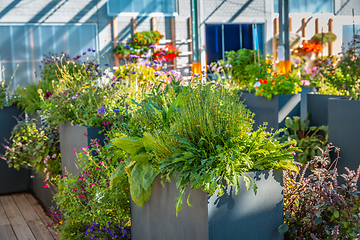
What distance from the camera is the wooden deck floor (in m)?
3.09

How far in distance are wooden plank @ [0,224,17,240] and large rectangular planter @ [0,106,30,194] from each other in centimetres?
108

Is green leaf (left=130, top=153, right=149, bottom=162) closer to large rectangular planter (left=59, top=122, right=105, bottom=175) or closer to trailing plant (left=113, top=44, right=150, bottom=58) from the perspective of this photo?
large rectangular planter (left=59, top=122, right=105, bottom=175)

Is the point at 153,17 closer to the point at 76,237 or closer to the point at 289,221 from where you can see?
the point at 76,237

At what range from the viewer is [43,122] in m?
3.71

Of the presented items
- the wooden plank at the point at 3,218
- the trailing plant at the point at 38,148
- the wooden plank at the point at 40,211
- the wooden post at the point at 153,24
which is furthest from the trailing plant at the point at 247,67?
the wooden post at the point at 153,24

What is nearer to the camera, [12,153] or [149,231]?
[149,231]

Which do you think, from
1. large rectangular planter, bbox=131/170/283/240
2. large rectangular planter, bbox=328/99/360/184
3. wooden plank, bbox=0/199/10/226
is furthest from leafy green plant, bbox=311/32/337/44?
large rectangular planter, bbox=131/170/283/240

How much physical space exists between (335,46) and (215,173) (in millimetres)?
12926

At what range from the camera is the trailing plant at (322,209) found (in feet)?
4.83

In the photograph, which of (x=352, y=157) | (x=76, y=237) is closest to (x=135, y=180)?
(x=76, y=237)

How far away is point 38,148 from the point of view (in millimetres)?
3332

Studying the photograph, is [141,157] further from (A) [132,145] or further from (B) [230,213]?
(B) [230,213]

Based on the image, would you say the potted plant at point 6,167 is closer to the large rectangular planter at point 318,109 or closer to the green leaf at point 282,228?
the large rectangular planter at point 318,109

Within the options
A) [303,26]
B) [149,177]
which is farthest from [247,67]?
[303,26]
